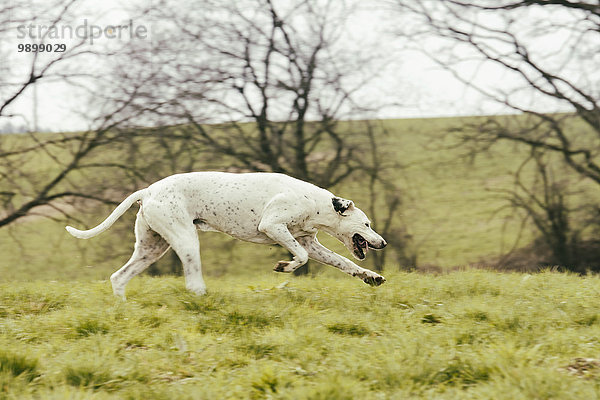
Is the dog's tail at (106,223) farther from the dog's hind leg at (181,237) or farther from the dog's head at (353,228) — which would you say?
the dog's head at (353,228)

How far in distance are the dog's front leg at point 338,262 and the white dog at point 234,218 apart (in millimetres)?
11

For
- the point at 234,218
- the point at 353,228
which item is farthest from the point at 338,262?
the point at 234,218

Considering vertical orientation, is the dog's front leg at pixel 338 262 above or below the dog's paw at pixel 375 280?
above

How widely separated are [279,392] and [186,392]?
1.80ft

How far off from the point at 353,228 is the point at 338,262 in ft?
1.34

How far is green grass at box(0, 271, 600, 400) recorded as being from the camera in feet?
12.4

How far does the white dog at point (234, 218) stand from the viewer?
656 centimetres

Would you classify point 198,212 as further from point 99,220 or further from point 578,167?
point 578,167

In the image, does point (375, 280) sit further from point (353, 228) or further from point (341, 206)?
point (341, 206)

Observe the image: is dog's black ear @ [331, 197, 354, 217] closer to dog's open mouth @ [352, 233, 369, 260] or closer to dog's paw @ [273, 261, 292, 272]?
dog's open mouth @ [352, 233, 369, 260]

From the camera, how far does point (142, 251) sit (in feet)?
22.6

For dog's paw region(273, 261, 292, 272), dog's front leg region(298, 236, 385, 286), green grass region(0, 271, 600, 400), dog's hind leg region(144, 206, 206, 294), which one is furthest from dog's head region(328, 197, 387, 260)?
dog's hind leg region(144, 206, 206, 294)

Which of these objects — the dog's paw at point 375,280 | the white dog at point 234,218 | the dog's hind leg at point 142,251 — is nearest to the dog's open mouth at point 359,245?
the white dog at point 234,218

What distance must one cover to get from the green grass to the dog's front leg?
0.18 metres
